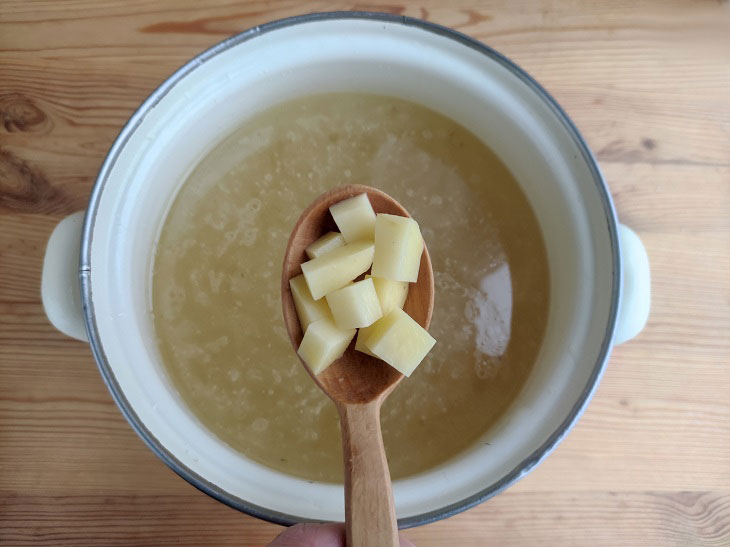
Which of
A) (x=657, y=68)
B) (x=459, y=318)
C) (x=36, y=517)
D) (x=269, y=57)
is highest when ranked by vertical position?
(x=269, y=57)

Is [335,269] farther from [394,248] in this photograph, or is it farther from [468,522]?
[468,522]

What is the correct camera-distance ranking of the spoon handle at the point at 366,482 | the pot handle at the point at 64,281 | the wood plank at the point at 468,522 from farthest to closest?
the wood plank at the point at 468,522 → the pot handle at the point at 64,281 → the spoon handle at the point at 366,482

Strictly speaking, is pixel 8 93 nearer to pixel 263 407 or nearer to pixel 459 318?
pixel 263 407

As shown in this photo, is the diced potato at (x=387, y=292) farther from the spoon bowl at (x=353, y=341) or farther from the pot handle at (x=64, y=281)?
the pot handle at (x=64, y=281)

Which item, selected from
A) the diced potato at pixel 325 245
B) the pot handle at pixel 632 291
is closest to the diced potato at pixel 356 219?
the diced potato at pixel 325 245

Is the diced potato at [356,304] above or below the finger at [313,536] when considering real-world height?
above

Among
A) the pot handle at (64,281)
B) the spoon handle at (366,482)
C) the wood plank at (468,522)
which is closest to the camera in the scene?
the spoon handle at (366,482)

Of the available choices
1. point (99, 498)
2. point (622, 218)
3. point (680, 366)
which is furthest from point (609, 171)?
point (99, 498)
